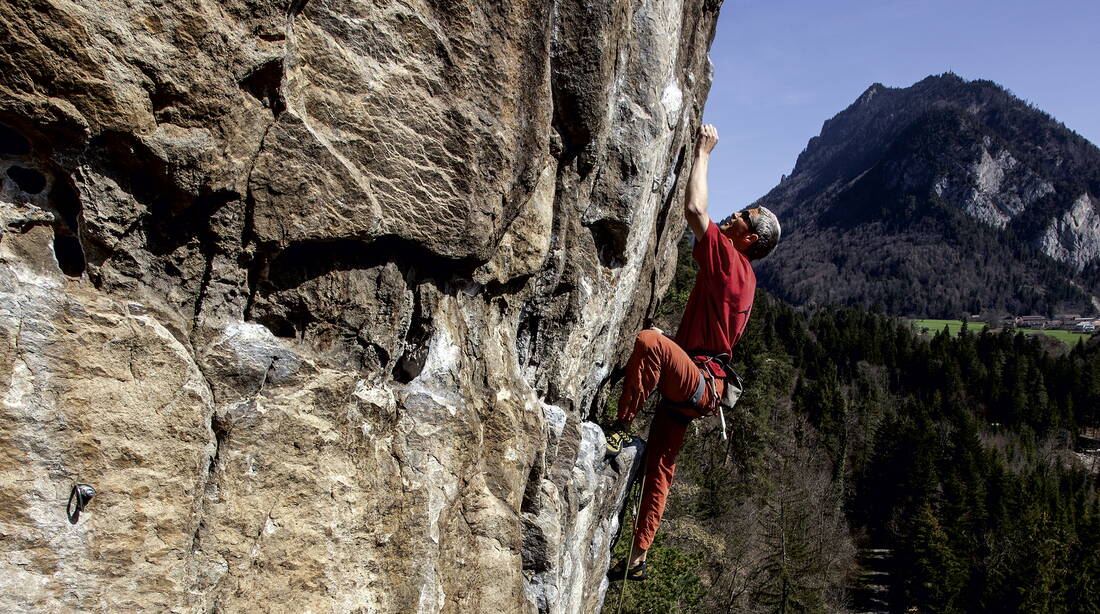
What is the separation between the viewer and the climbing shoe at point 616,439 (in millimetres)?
5727

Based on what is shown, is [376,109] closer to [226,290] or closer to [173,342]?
[226,290]

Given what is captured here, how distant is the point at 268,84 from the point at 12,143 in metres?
0.94

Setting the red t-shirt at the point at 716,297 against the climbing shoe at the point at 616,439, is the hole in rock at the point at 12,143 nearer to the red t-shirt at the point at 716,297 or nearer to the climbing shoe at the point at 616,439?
the red t-shirt at the point at 716,297

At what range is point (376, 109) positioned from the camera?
3273mm

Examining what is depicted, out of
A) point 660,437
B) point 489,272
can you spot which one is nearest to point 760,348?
point 660,437

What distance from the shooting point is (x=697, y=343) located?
19.1 feet

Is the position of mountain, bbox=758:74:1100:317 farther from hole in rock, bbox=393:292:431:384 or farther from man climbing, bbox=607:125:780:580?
hole in rock, bbox=393:292:431:384

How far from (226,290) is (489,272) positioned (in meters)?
1.56

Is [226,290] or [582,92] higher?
[582,92]

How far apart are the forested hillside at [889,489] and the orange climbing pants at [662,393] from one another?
8.80 metres

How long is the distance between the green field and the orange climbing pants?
10220 cm

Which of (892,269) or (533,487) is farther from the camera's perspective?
(892,269)

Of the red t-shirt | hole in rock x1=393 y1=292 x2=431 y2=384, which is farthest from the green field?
hole in rock x1=393 y1=292 x2=431 y2=384

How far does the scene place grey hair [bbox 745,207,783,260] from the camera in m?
5.79
